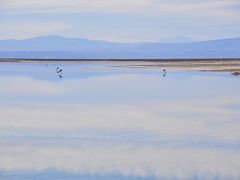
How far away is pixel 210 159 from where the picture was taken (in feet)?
40.0

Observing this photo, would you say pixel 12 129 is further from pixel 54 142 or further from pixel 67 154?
pixel 67 154

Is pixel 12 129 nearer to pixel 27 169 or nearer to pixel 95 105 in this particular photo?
pixel 27 169

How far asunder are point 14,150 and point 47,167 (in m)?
1.75

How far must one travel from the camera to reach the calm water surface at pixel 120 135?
1134 centimetres

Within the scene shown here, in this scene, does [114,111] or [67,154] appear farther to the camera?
[114,111]

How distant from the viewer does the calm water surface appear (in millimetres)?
11336

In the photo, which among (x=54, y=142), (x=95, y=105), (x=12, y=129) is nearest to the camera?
(x=54, y=142)

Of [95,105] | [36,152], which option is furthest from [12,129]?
[95,105]

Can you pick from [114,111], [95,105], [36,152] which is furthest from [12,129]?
[95,105]

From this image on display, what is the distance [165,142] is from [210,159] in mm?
2084

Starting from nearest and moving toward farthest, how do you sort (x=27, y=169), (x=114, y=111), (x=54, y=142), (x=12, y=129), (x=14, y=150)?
(x=27, y=169)
(x=14, y=150)
(x=54, y=142)
(x=12, y=129)
(x=114, y=111)

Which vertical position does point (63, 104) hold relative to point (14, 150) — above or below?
above

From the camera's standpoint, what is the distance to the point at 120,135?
49.7 feet

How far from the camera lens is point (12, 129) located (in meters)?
15.8
